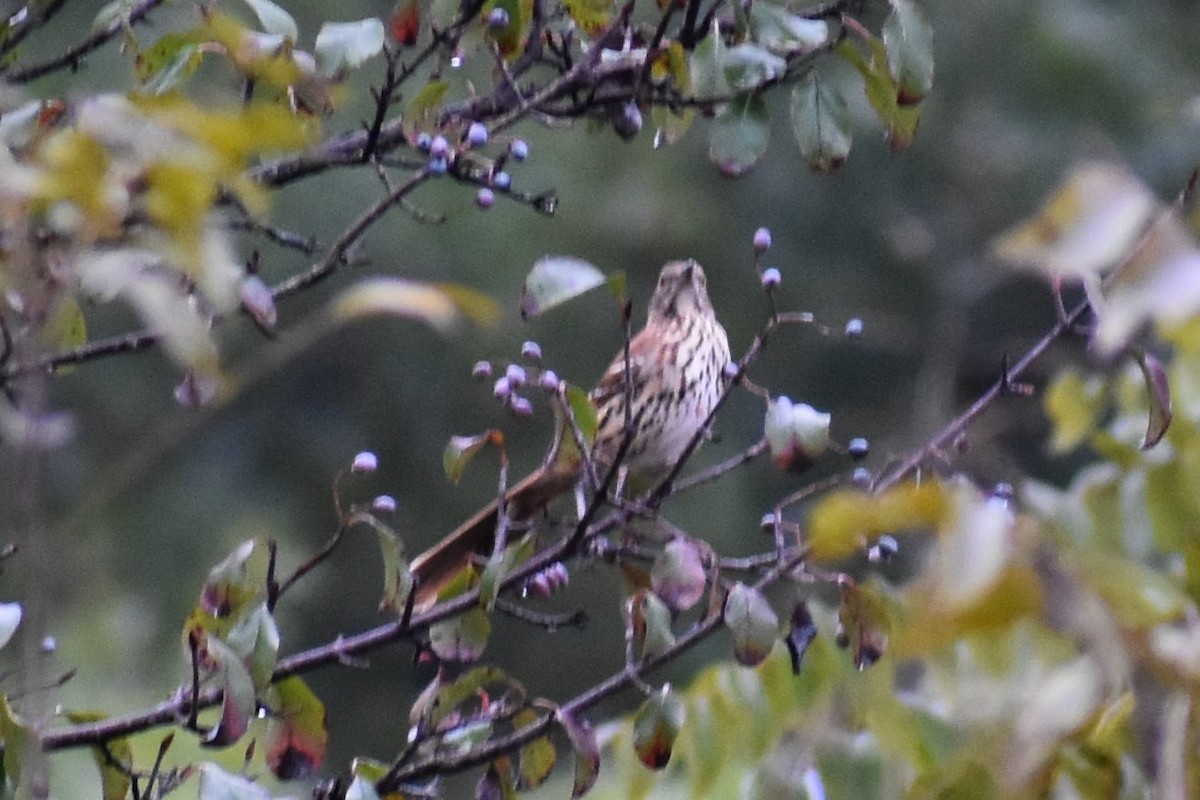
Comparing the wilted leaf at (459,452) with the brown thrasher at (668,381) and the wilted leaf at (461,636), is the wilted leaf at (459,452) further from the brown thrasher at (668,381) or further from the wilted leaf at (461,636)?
the brown thrasher at (668,381)

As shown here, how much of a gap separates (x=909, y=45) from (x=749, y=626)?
1.91 ft

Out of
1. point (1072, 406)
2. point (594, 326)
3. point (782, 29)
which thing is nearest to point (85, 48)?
point (782, 29)

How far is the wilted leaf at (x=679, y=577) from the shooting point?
1.78 metres

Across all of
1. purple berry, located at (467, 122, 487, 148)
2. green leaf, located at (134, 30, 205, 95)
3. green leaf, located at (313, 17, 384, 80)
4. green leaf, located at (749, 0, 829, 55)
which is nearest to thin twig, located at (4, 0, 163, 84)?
green leaf, located at (134, 30, 205, 95)

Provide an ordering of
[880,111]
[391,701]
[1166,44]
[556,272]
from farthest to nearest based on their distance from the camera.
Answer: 1. [1166,44]
2. [391,701]
3. [880,111]
4. [556,272]

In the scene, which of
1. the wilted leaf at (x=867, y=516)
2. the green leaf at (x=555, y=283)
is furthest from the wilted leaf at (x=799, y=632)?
the wilted leaf at (x=867, y=516)

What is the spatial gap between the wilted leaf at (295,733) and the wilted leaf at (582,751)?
21cm

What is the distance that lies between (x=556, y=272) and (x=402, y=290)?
562mm

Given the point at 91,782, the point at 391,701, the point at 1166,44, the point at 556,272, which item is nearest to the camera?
the point at 556,272

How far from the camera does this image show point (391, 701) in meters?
9.49

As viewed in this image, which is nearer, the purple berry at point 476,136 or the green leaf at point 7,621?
the green leaf at point 7,621

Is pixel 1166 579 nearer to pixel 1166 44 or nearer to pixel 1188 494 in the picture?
pixel 1188 494

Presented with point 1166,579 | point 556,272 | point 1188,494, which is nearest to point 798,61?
point 556,272

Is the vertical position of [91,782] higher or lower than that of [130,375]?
higher
